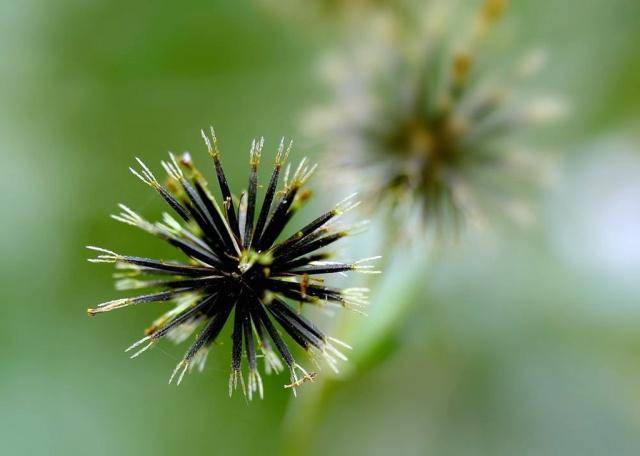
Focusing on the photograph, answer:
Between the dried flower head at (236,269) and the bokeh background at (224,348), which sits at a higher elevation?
the bokeh background at (224,348)

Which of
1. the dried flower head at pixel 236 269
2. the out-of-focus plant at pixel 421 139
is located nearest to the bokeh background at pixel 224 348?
the out-of-focus plant at pixel 421 139

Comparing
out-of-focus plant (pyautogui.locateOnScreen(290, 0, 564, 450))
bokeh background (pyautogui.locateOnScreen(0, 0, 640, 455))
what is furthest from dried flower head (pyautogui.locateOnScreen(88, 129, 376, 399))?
bokeh background (pyautogui.locateOnScreen(0, 0, 640, 455))

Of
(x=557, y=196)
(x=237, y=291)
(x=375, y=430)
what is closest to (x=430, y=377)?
(x=375, y=430)

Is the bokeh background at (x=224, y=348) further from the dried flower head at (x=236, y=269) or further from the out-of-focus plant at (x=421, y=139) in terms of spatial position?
the dried flower head at (x=236, y=269)

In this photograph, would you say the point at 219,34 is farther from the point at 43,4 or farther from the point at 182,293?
the point at 182,293

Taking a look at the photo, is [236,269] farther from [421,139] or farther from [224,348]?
[224,348]
